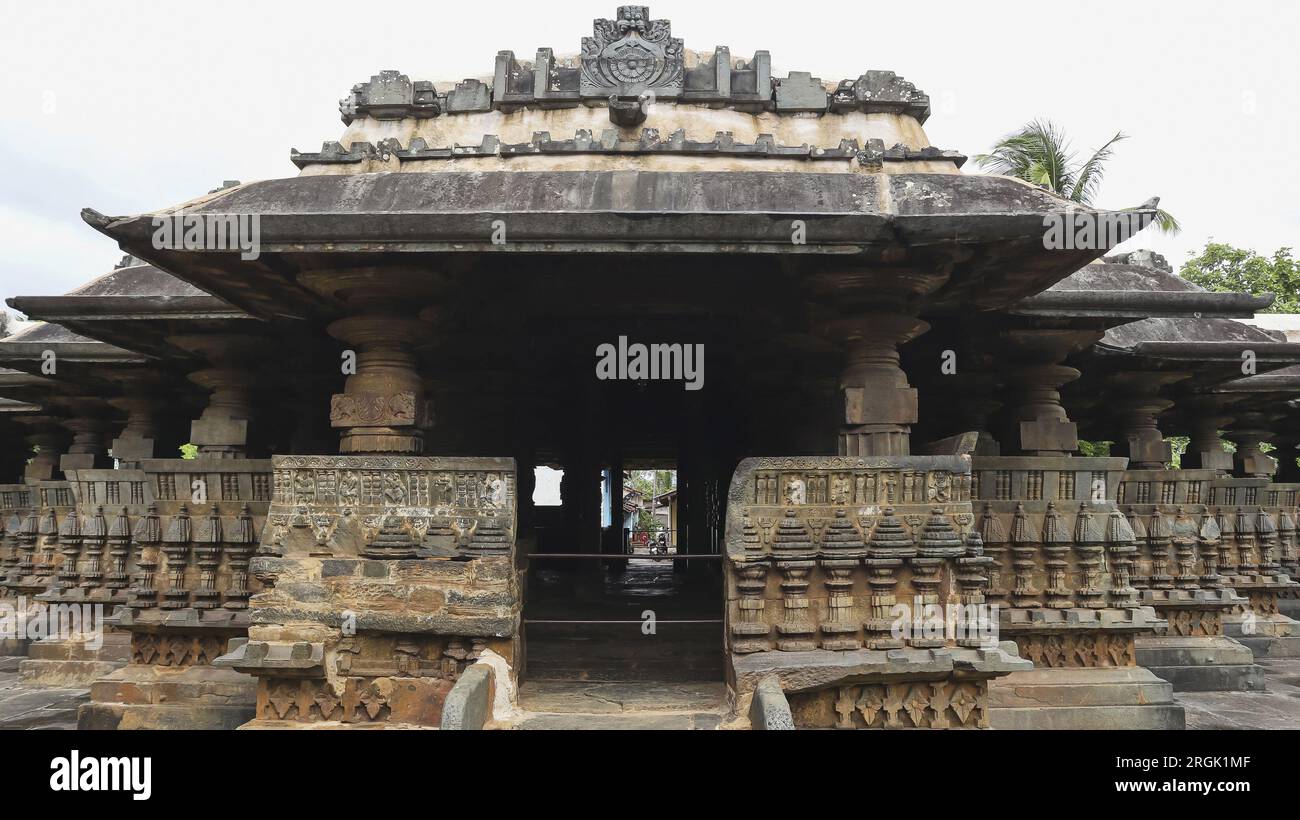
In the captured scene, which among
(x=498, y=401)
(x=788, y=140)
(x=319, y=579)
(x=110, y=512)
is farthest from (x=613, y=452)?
(x=319, y=579)

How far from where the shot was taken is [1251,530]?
34.1 ft

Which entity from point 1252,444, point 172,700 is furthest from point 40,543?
point 1252,444

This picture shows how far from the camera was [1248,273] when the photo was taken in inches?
918

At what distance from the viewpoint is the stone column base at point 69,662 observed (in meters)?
8.76

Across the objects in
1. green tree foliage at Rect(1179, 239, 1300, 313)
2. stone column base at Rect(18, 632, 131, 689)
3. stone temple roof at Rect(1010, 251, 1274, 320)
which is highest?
green tree foliage at Rect(1179, 239, 1300, 313)

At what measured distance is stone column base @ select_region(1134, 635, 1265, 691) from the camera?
8641 mm

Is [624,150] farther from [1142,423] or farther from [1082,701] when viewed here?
[1142,423]

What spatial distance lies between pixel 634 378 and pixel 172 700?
4512 mm

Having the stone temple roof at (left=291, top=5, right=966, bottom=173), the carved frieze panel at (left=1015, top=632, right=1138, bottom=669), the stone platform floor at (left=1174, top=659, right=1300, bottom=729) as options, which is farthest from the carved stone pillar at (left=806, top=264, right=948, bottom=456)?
the stone platform floor at (left=1174, top=659, right=1300, bottom=729)

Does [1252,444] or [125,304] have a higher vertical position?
[125,304]

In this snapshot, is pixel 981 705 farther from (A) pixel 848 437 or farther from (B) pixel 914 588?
(A) pixel 848 437

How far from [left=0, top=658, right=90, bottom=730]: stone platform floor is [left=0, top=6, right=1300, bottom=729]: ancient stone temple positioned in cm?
26

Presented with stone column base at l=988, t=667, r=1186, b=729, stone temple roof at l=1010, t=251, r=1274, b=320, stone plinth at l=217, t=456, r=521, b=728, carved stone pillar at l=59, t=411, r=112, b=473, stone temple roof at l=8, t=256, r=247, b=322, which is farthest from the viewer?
carved stone pillar at l=59, t=411, r=112, b=473

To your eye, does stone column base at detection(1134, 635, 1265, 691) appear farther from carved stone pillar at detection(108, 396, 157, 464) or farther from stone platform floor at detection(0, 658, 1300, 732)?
carved stone pillar at detection(108, 396, 157, 464)
